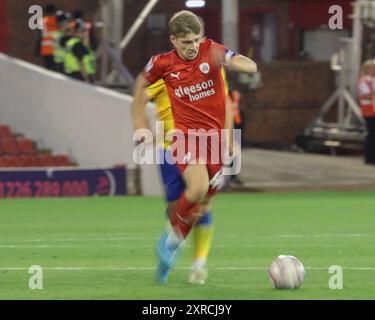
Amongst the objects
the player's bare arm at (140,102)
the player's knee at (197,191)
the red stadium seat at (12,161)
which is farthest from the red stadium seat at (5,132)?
the player's knee at (197,191)

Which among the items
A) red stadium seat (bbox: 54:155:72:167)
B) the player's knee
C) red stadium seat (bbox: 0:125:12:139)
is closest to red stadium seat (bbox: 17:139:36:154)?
red stadium seat (bbox: 0:125:12:139)

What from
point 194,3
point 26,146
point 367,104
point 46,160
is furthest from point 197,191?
point 194,3

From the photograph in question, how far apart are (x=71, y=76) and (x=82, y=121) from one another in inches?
76.6

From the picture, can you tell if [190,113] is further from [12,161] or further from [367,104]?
[367,104]

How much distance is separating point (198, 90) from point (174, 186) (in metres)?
0.78

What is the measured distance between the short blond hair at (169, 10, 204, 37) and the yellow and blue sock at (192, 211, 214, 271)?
1476 millimetres

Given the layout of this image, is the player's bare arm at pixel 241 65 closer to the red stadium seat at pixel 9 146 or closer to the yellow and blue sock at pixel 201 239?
the yellow and blue sock at pixel 201 239

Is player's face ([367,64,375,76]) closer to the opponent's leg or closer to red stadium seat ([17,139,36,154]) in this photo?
red stadium seat ([17,139,36,154])

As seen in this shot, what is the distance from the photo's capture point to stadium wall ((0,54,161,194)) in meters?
25.5

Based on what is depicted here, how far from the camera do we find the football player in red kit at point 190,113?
11.1 meters

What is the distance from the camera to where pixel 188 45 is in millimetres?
11102

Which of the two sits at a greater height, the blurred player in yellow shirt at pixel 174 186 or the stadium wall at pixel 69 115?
the blurred player in yellow shirt at pixel 174 186
